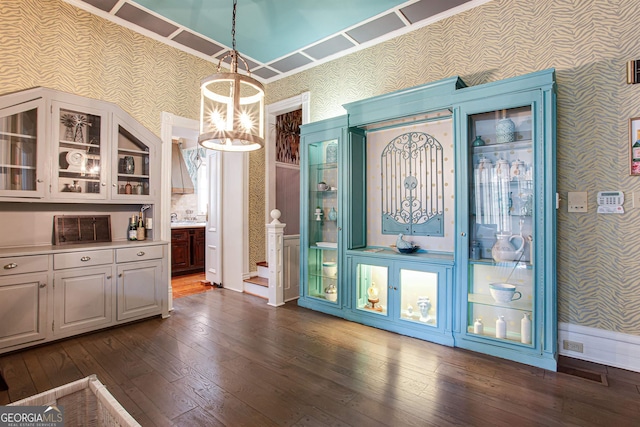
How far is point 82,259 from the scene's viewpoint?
3107 millimetres

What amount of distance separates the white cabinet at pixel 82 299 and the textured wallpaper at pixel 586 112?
437 cm

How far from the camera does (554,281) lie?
99.1 inches

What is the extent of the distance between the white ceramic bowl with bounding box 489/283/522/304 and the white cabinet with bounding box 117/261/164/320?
141 inches

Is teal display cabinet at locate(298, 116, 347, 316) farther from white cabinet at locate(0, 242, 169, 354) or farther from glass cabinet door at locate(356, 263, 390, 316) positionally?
white cabinet at locate(0, 242, 169, 354)

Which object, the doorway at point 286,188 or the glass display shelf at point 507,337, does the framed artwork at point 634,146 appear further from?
the doorway at point 286,188

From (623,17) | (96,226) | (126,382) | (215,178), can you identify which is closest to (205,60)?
(215,178)

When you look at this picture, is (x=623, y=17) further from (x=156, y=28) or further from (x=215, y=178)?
(x=215, y=178)

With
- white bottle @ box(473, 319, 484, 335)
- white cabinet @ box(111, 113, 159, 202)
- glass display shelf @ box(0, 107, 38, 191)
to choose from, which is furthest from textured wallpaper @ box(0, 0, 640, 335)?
white bottle @ box(473, 319, 484, 335)

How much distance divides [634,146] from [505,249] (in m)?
1.23

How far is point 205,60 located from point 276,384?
430 centimetres

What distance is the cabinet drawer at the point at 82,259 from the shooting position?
9.74 feet

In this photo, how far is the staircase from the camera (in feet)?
15.2

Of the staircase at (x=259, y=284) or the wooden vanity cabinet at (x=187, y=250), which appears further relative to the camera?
the wooden vanity cabinet at (x=187, y=250)

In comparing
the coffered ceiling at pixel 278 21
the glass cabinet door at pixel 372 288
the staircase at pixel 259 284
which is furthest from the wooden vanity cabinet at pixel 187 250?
the glass cabinet door at pixel 372 288
